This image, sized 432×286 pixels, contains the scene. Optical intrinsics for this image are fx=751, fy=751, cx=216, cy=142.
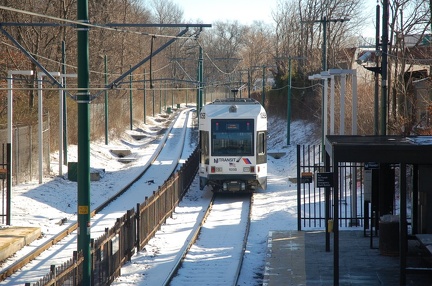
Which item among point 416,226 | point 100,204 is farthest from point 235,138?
point 416,226

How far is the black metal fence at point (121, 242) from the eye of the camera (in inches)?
432

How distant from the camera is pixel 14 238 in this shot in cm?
1708

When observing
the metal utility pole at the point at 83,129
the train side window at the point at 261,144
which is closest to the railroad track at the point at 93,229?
the metal utility pole at the point at 83,129

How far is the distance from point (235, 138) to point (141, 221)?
31.7ft

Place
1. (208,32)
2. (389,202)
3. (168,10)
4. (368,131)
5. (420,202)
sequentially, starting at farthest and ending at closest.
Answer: (208,32) < (168,10) < (368,131) < (389,202) < (420,202)

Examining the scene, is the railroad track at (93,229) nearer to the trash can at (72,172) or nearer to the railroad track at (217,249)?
the trash can at (72,172)

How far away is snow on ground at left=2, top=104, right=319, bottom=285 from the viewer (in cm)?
1599

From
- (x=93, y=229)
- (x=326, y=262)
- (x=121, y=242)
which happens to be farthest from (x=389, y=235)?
(x=93, y=229)

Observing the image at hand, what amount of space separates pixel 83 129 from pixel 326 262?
19.0 feet

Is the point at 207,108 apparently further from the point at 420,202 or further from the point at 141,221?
the point at 420,202

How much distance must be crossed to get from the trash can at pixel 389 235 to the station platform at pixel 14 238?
25.7 feet

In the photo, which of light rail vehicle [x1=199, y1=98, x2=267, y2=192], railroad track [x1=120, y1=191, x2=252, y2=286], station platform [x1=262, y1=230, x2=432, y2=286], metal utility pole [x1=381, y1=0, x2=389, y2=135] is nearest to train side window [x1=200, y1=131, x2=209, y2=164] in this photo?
light rail vehicle [x1=199, y1=98, x2=267, y2=192]

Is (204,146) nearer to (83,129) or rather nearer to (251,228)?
(251,228)

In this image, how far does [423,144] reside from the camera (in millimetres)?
12633
